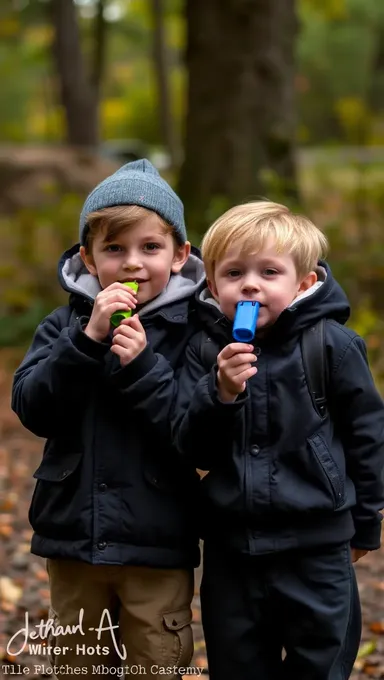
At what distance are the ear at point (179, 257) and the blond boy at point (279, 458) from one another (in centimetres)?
11

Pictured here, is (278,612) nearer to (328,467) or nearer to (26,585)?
(328,467)

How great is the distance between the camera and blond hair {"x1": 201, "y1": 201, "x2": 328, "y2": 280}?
2.84 m

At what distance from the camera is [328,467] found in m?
2.83

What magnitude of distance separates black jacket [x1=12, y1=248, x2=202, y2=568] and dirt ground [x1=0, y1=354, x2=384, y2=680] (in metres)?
1.41

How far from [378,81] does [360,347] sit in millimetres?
41191

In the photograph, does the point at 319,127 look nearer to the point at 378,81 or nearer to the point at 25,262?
the point at 378,81

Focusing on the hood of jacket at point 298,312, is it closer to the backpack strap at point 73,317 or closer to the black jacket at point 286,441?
the black jacket at point 286,441

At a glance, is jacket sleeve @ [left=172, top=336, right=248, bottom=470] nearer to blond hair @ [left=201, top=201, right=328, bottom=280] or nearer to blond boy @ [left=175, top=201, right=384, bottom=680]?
blond boy @ [left=175, top=201, right=384, bottom=680]

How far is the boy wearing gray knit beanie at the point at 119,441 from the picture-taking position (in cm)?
282

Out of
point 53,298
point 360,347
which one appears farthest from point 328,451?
point 53,298

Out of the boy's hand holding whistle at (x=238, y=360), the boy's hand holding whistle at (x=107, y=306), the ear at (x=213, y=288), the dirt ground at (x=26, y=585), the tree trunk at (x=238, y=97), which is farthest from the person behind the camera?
the tree trunk at (x=238, y=97)

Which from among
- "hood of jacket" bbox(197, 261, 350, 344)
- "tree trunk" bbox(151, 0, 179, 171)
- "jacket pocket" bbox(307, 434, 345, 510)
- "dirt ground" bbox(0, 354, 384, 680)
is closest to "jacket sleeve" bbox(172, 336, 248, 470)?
"hood of jacket" bbox(197, 261, 350, 344)

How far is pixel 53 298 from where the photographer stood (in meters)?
8.83

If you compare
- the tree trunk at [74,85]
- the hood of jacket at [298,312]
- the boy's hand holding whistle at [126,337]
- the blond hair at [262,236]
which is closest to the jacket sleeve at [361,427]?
the hood of jacket at [298,312]
